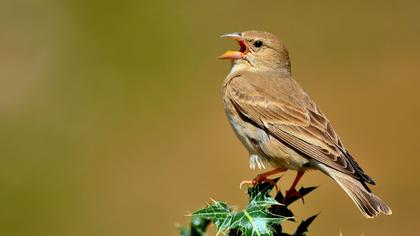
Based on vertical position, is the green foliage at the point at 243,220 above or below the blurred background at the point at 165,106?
below

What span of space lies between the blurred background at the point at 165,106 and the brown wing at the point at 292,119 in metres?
2.84

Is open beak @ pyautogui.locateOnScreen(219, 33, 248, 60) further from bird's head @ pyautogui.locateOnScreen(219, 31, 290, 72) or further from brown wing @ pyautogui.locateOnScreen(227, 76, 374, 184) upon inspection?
brown wing @ pyautogui.locateOnScreen(227, 76, 374, 184)

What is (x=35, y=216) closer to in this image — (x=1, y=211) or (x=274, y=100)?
(x=1, y=211)

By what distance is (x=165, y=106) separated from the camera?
11562 millimetres

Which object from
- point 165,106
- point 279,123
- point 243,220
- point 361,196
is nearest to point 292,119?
point 279,123

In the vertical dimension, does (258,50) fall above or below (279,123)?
above

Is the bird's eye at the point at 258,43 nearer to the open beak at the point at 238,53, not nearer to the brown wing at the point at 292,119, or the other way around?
the open beak at the point at 238,53

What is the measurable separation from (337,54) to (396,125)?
176cm

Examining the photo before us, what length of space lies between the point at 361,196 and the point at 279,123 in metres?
0.87

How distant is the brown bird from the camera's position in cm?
534

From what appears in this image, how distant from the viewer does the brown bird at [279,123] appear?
534 cm

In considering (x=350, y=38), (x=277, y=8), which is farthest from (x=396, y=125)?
(x=277, y=8)

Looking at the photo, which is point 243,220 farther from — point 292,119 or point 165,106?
point 165,106

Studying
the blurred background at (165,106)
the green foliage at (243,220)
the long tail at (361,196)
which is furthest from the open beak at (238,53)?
the green foliage at (243,220)
